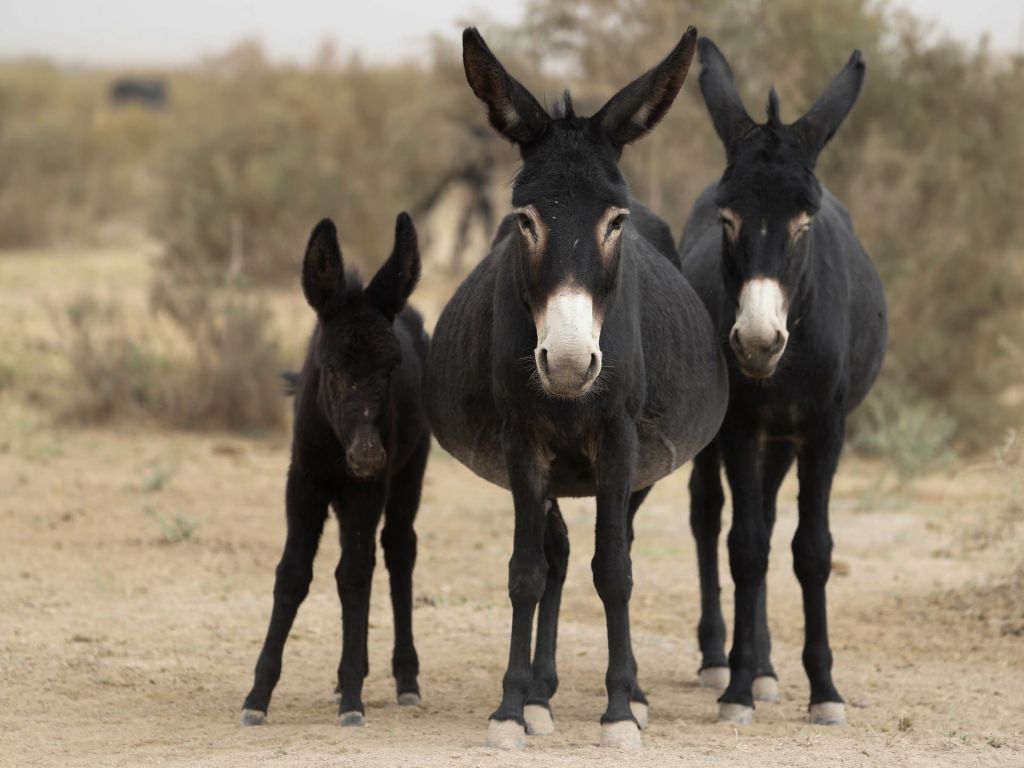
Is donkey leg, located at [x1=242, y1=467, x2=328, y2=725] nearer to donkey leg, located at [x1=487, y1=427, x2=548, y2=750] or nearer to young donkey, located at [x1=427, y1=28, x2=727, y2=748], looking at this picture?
young donkey, located at [x1=427, y1=28, x2=727, y2=748]

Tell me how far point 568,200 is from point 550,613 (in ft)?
6.19

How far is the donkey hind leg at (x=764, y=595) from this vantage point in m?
6.64

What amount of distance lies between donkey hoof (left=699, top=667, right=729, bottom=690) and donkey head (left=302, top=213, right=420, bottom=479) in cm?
211

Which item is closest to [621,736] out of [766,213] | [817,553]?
[817,553]

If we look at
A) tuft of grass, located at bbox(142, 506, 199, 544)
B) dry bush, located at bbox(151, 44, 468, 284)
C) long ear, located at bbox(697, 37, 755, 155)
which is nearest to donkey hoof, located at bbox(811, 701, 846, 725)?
long ear, located at bbox(697, 37, 755, 155)

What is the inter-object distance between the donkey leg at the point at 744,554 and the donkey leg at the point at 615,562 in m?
1.04

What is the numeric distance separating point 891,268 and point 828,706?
8.63 metres

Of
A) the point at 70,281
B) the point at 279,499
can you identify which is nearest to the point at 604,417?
the point at 279,499

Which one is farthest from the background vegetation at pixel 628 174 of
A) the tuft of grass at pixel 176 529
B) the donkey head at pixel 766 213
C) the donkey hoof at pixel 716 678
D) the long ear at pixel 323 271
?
the long ear at pixel 323 271

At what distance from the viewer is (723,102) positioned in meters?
6.20

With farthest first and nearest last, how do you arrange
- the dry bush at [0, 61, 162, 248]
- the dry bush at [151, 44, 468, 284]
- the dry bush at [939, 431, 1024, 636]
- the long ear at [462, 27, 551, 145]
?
the dry bush at [0, 61, 162, 248]
the dry bush at [151, 44, 468, 284]
the dry bush at [939, 431, 1024, 636]
the long ear at [462, 27, 551, 145]

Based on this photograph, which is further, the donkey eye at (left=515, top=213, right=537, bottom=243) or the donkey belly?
the donkey belly

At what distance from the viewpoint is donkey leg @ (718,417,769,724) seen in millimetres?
6133

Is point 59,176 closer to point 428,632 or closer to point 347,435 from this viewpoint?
point 428,632
